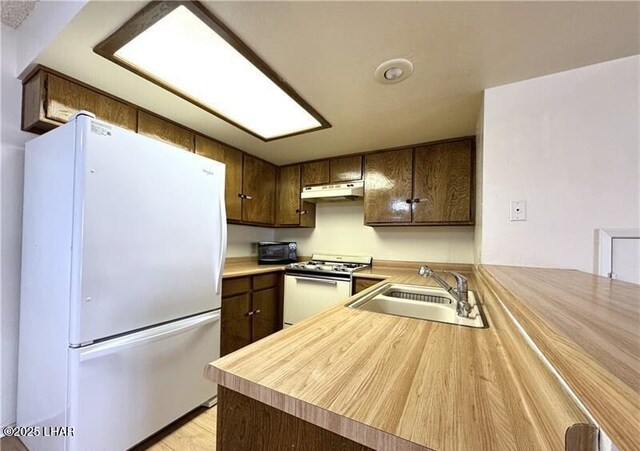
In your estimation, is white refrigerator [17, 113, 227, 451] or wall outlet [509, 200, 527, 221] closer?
white refrigerator [17, 113, 227, 451]

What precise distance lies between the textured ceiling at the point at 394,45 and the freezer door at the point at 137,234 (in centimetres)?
45

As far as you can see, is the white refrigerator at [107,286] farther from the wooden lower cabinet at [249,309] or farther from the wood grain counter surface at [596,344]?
the wood grain counter surface at [596,344]

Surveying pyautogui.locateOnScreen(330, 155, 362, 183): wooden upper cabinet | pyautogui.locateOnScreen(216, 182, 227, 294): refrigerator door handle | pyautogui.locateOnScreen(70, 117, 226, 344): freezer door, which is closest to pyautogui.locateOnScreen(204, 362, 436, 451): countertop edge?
pyautogui.locateOnScreen(70, 117, 226, 344): freezer door

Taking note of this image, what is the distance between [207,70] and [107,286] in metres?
1.15

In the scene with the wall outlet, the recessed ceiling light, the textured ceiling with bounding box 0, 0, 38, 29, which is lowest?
the wall outlet

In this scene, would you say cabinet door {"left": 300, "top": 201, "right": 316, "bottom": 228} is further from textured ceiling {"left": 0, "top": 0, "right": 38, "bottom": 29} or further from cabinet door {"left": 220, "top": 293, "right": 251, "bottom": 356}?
textured ceiling {"left": 0, "top": 0, "right": 38, "bottom": 29}

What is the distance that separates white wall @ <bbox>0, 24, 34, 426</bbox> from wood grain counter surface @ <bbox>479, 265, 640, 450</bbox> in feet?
7.56

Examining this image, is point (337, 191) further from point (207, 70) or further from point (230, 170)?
point (207, 70)

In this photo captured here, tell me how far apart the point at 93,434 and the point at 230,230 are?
74.6 inches

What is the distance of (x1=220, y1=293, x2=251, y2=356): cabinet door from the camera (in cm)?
195

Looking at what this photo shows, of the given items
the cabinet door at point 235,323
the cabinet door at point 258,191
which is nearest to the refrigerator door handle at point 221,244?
the cabinet door at point 235,323

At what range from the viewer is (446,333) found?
806 mm

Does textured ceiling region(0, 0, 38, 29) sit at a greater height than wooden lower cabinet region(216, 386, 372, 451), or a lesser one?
greater

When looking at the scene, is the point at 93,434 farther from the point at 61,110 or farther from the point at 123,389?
the point at 61,110
